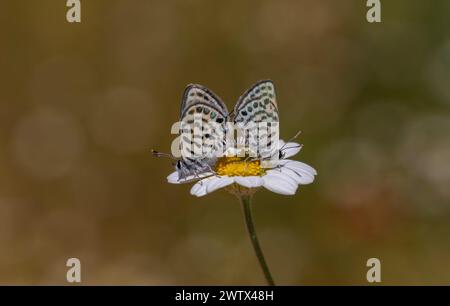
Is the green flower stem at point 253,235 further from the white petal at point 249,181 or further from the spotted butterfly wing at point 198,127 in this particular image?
the spotted butterfly wing at point 198,127

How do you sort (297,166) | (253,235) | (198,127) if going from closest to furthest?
(253,235), (198,127), (297,166)

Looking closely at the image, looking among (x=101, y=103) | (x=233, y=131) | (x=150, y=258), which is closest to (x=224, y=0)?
(x=101, y=103)

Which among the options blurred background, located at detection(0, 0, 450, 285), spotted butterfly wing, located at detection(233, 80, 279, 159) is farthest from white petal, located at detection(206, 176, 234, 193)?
blurred background, located at detection(0, 0, 450, 285)

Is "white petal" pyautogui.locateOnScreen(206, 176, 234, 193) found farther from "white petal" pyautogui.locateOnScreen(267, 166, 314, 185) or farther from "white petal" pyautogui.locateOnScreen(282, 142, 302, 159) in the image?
"white petal" pyautogui.locateOnScreen(282, 142, 302, 159)

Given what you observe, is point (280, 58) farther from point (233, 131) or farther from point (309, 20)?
point (233, 131)

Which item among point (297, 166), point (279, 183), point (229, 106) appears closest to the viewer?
point (279, 183)

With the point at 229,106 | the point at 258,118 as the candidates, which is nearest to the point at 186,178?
the point at 258,118

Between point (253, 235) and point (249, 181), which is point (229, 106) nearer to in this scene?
point (249, 181)
